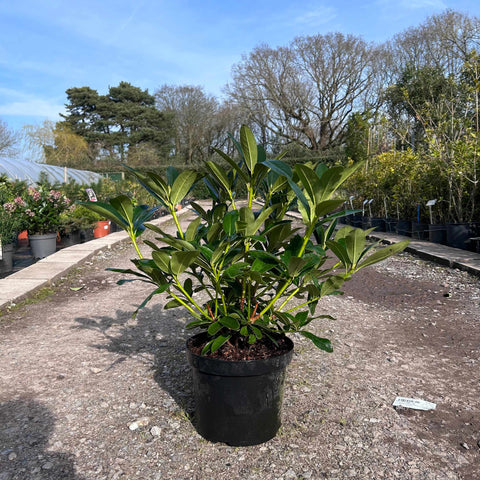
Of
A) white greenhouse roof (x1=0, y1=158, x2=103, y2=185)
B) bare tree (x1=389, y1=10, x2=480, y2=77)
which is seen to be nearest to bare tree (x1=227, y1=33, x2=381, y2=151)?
bare tree (x1=389, y1=10, x2=480, y2=77)

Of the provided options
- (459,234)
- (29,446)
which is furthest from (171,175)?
(459,234)

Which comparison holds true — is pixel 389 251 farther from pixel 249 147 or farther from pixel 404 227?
pixel 404 227

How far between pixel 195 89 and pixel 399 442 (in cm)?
3126

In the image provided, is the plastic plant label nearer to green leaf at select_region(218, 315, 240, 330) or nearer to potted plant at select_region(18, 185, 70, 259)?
green leaf at select_region(218, 315, 240, 330)

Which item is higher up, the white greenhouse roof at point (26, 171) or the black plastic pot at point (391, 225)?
the white greenhouse roof at point (26, 171)

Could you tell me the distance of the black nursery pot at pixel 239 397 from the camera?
169cm

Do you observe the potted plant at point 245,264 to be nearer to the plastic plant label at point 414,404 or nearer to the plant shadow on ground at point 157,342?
the plant shadow on ground at point 157,342

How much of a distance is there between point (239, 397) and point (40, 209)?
611cm

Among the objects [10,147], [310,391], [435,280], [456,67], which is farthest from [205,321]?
[10,147]

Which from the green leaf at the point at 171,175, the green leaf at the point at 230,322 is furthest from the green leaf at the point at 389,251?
the green leaf at the point at 171,175

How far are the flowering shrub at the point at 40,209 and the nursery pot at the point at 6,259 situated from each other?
0.99 meters

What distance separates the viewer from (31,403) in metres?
2.23

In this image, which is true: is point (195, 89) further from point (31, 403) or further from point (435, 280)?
point (31, 403)

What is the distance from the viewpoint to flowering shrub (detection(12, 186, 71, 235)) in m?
6.68
